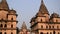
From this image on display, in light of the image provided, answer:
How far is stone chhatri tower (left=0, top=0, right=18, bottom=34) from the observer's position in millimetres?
51625

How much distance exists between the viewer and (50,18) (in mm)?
59812

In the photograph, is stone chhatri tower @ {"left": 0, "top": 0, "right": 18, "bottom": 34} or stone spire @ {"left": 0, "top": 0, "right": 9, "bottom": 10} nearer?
stone chhatri tower @ {"left": 0, "top": 0, "right": 18, "bottom": 34}

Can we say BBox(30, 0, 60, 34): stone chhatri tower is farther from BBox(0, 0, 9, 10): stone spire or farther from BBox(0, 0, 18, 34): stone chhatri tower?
BBox(0, 0, 9, 10): stone spire

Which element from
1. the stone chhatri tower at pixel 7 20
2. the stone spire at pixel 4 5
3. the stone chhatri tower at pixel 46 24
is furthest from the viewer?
the stone chhatri tower at pixel 46 24

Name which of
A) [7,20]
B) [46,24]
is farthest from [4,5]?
[46,24]

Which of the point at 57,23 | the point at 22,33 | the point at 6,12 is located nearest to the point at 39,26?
the point at 57,23

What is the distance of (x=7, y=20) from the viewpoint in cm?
5222

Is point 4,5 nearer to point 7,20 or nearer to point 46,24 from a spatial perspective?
point 7,20

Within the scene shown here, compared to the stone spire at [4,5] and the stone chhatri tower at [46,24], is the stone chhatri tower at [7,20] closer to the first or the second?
the stone spire at [4,5]

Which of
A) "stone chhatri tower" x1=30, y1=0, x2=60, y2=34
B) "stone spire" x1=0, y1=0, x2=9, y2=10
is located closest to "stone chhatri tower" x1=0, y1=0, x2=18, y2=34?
"stone spire" x1=0, y1=0, x2=9, y2=10

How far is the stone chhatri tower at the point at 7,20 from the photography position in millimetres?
51625

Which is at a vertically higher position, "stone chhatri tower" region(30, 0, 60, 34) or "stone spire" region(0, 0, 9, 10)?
"stone spire" region(0, 0, 9, 10)

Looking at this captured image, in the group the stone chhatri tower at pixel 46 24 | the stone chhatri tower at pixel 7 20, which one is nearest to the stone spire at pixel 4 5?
the stone chhatri tower at pixel 7 20

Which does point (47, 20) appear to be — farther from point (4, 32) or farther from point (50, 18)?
point (4, 32)
